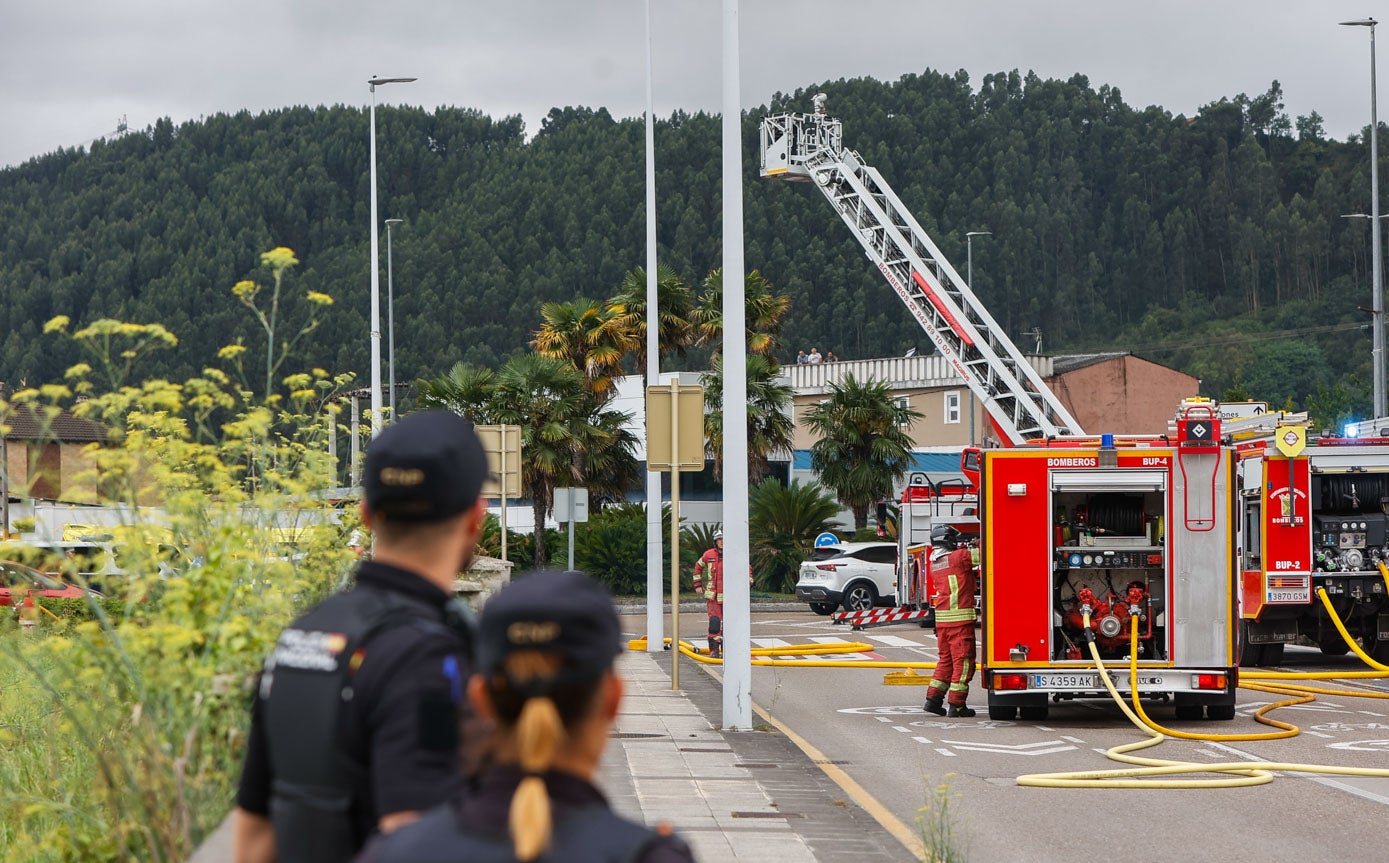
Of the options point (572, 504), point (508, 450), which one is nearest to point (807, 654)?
point (572, 504)

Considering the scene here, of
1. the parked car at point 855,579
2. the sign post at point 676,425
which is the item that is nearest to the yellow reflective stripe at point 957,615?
the sign post at point 676,425

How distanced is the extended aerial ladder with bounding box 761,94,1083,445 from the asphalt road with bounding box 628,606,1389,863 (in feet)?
59.4

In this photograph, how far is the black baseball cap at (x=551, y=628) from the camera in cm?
245

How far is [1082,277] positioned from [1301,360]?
94.0ft

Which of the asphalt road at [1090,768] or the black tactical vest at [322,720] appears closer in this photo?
the black tactical vest at [322,720]

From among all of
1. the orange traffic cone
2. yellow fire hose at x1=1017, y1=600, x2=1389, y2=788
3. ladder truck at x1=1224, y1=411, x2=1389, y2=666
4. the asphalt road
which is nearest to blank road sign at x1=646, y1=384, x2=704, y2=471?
the asphalt road

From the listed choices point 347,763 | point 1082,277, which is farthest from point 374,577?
point 1082,277

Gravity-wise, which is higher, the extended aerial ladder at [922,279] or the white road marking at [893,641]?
the extended aerial ladder at [922,279]

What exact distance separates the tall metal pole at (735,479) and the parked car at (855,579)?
838 inches

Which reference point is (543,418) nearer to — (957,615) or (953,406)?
(953,406)

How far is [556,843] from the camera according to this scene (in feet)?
7.61

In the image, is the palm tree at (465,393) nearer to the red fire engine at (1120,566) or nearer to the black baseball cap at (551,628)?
the red fire engine at (1120,566)

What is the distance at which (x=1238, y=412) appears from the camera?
23.4 m

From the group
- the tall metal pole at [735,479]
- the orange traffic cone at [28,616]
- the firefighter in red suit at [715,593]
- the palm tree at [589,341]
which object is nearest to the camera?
the orange traffic cone at [28,616]
